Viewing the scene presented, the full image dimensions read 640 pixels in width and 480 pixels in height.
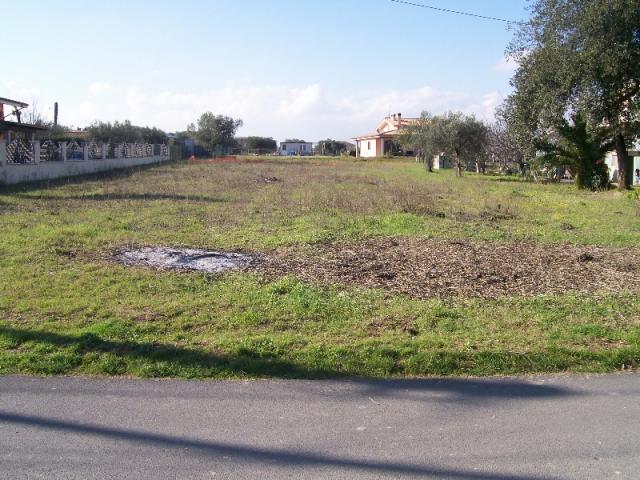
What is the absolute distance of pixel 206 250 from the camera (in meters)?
11.5

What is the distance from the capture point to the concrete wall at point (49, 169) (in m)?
25.7

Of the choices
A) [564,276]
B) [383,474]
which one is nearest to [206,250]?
[564,276]

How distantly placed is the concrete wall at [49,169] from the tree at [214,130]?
47.4m

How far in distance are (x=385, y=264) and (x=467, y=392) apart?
5306 mm

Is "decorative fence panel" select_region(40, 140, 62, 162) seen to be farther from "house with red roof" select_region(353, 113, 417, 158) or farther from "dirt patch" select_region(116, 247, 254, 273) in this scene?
"house with red roof" select_region(353, 113, 417, 158)

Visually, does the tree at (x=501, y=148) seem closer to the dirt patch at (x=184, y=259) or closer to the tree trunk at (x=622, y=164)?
the tree trunk at (x=622, y=164)

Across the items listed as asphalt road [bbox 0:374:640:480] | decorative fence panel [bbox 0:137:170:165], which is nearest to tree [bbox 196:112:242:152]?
decorative fence panel [bbox 0:137:170:165]

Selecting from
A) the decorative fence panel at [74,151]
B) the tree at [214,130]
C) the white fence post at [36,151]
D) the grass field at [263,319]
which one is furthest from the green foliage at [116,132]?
Answer: the grass field at [263,319]

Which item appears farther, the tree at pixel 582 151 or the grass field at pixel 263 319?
the tree at pixel 582 151

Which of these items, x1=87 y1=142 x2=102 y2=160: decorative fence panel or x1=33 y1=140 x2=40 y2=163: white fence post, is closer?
x1=33 y1=140 x2=40 y2=163: white fence post

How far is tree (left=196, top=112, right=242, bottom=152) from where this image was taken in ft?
310

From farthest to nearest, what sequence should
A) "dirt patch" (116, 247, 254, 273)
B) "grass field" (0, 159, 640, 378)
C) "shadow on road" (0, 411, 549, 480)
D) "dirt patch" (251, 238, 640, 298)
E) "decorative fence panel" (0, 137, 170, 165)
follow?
1. "decorative fence panel" (0, 137, 170, 165)
2. "dirt patch" (116, 247, 254, 273)
3. "dirt patch" (251, 238, 640, 298)
4. "grass field" (0, 159, 640, 378)
5. "shadow on road" (0, 411, 549, 480)

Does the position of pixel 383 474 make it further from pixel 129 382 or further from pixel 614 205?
pixel 614 205

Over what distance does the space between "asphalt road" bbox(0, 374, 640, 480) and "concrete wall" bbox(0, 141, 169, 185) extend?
23.4 meters
